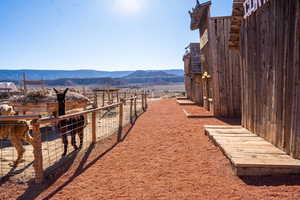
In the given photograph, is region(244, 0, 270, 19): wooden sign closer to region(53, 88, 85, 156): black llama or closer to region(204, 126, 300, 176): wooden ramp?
region(204, 126, 300, 176): wooden ramp

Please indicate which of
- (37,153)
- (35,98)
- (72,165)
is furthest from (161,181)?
(35,98)

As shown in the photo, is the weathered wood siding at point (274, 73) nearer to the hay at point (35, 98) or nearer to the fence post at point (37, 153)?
the fence post at point (37, 153)

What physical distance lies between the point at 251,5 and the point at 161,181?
5.32 m

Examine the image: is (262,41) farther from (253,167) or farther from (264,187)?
(264,187)

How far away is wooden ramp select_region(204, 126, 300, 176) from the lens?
12.2 ft

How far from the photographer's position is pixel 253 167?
148 inches

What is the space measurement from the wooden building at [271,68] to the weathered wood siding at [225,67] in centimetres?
345

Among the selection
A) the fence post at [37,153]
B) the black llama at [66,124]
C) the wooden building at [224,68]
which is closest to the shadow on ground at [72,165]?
the fence post at [37,153]

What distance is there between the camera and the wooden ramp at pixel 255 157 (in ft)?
12.2

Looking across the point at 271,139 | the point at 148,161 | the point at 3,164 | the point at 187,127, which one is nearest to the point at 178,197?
the point at 148,161

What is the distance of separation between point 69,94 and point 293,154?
10.2m

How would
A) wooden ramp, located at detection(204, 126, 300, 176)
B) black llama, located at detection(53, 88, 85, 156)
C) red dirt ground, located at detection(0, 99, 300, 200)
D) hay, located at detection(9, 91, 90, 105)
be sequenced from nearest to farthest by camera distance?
1. red dirt ground, located at detection(0, 99, 300, 200)
2. wooden ramp, located at detection(204, 126, 300, 176)
3. black llama, located at detection(53, 88, 85, 156)
4. hay, located at detection(9, 91, 90, 105)

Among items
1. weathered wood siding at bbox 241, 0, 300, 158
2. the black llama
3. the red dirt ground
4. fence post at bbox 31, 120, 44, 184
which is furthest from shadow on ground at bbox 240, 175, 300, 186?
the black llama

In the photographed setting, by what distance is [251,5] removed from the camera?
6105mm
